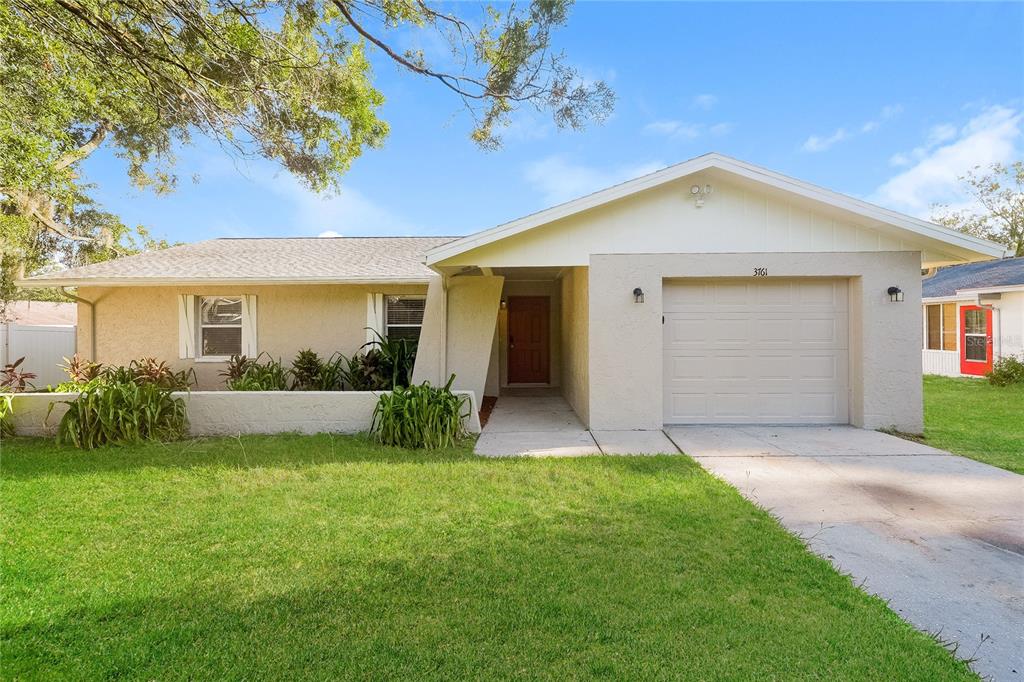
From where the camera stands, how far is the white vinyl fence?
13516 millimetres

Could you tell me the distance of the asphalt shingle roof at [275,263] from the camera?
10.0 metres

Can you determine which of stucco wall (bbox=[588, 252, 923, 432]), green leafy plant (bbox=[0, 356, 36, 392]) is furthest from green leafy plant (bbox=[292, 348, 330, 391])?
stucco wall (bbox=[588, 252, 923, 432])

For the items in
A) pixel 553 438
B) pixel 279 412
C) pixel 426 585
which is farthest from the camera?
pixel 279 412

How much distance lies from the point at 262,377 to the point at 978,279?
2067 centimetres

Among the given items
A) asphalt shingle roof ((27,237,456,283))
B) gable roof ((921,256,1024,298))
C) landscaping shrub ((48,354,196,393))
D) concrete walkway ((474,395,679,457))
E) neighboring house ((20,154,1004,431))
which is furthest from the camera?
gable roof ((921,256,1024,298))

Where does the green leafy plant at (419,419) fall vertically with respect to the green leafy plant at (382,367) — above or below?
below

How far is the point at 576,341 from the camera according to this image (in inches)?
366

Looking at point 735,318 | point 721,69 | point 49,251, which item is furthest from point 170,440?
point 49,251

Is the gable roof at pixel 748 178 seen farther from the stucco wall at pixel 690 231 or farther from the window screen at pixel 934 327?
the window screen at pixel 934 327

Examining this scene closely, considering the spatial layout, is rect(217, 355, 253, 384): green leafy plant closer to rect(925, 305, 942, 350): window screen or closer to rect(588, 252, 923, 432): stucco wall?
rect(588, 252, 923, 432): stucco wall

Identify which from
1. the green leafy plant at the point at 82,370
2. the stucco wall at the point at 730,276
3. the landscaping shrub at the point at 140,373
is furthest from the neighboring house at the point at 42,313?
the stucco wall at the point at 730,276

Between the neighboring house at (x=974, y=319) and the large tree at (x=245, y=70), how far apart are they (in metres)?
14.9

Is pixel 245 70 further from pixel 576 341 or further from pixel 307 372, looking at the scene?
pixel 576 341

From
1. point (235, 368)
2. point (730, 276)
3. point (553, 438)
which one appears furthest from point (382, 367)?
point (730, 276)
